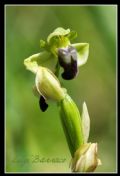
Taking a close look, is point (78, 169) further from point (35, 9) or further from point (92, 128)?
point (35, 9)

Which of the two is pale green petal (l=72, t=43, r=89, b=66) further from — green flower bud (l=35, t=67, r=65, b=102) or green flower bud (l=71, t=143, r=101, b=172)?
green flower bud (l=71, t=143, r=101, b=172)

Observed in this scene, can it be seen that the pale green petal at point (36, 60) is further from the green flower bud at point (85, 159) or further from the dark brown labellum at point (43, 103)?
the green flower bud at point (85, 159)

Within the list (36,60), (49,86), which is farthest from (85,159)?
(36,60)

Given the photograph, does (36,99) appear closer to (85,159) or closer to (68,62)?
(68,62)

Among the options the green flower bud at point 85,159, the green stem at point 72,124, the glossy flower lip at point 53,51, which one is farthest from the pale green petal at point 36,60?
the green flower bud at point 85,159

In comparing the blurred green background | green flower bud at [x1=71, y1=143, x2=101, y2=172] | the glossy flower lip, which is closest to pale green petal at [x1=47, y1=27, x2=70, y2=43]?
Answer: the glossy flower lip

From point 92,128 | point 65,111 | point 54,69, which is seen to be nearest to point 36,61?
point 54,69
